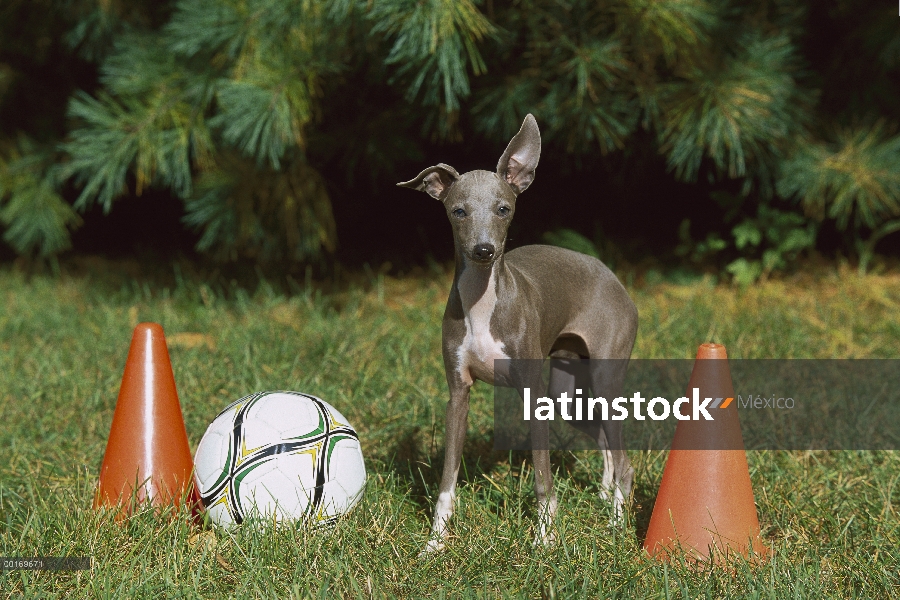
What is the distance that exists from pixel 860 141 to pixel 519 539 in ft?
12.6

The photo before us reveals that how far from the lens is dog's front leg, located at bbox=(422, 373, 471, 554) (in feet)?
8.68

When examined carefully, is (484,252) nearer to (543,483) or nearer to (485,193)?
(485,193)

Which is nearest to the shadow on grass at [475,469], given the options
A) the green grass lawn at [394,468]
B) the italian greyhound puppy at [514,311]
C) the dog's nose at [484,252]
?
→ the green grass lawn at [394,468]

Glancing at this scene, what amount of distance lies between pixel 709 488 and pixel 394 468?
3.68 feet

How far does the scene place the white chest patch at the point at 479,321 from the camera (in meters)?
2.53

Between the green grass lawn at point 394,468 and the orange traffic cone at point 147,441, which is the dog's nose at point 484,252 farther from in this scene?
the orange traffic cone at point 147,441

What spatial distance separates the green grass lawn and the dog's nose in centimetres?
84

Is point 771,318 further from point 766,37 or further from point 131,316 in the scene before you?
point 131,316

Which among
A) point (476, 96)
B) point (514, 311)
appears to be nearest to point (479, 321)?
point (514, 311)

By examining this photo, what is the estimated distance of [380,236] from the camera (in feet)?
21.4

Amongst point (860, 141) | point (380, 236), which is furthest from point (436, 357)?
point (860, 141)

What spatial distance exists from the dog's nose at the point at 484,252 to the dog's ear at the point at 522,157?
0.26 metres

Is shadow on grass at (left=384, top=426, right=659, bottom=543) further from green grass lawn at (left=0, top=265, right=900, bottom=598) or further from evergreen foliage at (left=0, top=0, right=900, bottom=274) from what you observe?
evergreen foliage at (left=0, top=0, right=900, bottom=274)

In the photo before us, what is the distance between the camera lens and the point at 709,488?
8.50 ft
